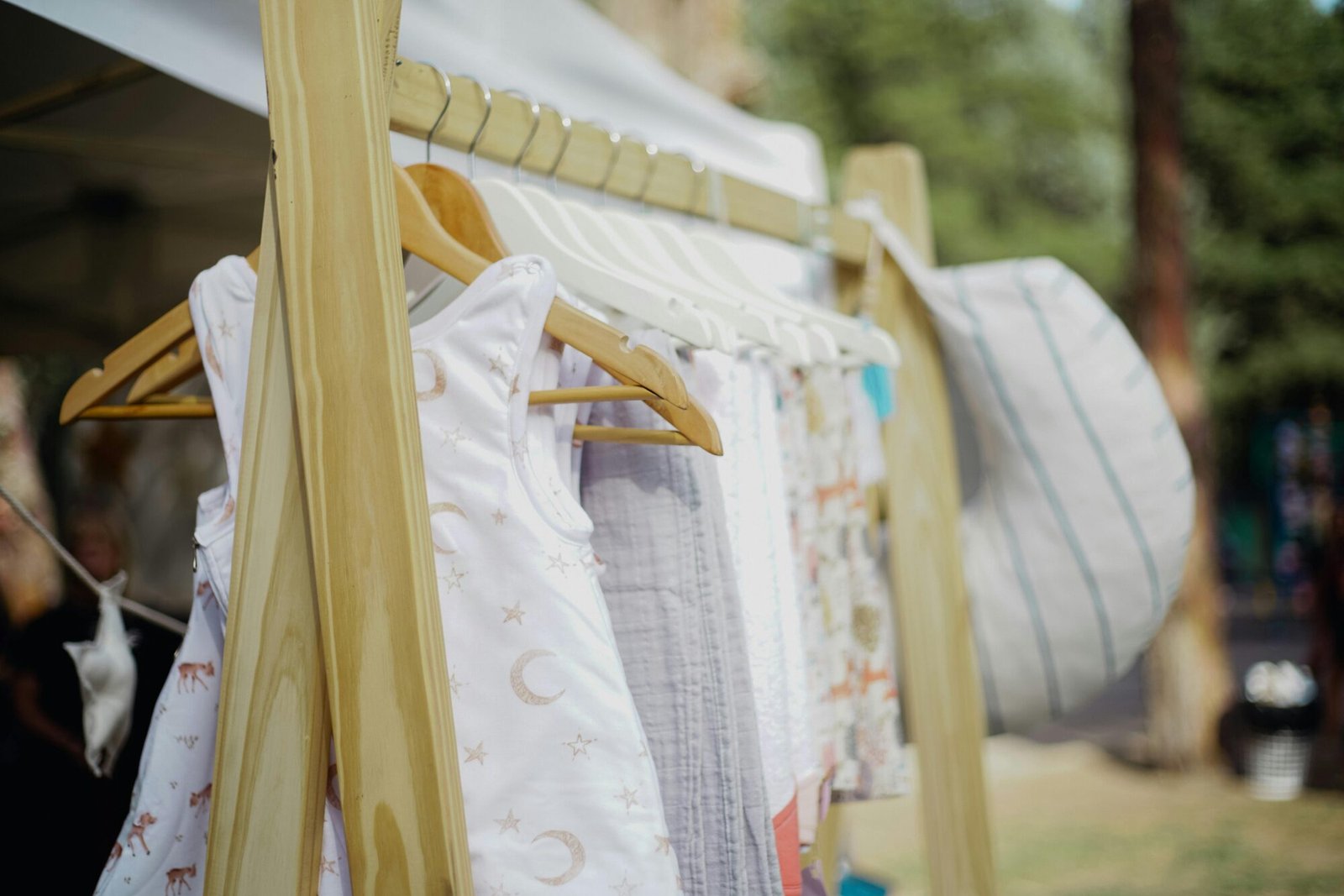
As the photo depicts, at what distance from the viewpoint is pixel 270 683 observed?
95 cm

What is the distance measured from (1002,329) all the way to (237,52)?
130 centimetres

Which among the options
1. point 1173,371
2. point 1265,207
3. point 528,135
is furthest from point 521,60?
point 1265,207

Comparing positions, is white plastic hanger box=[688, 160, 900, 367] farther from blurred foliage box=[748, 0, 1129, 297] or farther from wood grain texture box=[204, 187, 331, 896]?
blurred foliage box=[748, 0, 1129, 297]

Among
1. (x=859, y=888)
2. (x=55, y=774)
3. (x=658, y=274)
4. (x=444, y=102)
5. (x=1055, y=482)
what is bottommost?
(x=859, y=888)

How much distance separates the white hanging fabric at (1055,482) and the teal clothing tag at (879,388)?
164 millimetres

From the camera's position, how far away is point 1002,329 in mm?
2029

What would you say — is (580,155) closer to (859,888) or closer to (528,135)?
(528,135)

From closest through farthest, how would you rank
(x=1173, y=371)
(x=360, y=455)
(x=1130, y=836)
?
(x=360, y=455), (x=1130, y=836), (x=1173, y=371)

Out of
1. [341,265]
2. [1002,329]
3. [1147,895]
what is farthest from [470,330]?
[1147,895]

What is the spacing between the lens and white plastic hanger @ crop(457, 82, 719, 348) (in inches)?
45.4

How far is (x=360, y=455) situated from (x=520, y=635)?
212 millimetres

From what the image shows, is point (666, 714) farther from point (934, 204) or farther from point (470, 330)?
point (934, 204)

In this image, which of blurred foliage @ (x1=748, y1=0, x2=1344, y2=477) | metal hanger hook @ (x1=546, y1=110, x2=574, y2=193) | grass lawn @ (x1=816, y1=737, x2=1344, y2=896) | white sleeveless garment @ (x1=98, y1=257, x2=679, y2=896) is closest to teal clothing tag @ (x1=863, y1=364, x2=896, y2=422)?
metal hanger hook @ (x1=546, y1=110, x2=574, y2=193)

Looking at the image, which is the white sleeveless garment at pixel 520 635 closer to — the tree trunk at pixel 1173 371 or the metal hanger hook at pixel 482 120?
the metal hanger hook at pixel 482 120
